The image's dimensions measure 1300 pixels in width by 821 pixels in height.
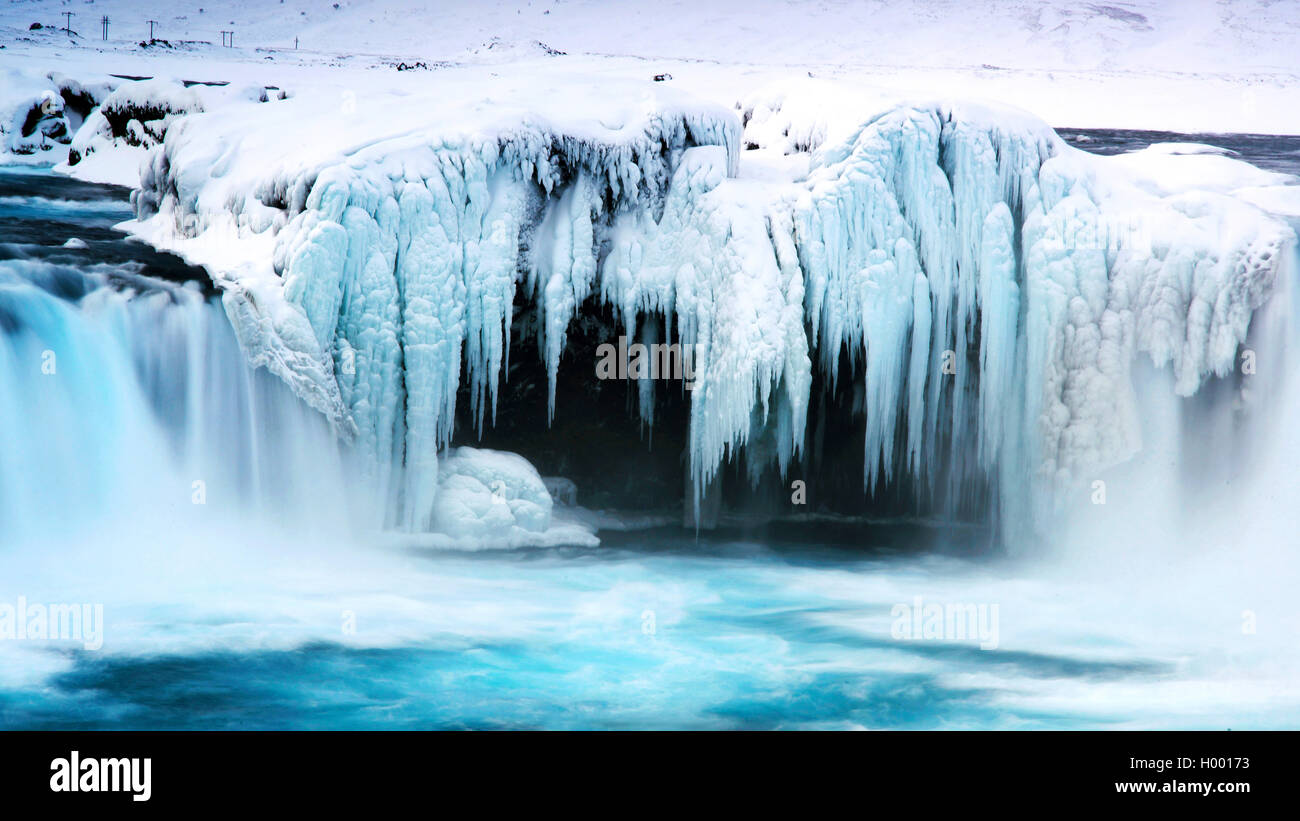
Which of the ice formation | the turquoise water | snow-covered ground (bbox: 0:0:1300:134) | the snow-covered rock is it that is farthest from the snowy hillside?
snow-covered ground (bbox: 0:0:1300:134)

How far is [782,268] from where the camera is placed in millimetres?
8828

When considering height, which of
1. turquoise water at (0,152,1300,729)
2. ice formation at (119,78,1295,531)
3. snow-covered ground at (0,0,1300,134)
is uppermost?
snow-covered ground at (0,0,1300,134)

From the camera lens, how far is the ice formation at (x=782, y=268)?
28.2ft

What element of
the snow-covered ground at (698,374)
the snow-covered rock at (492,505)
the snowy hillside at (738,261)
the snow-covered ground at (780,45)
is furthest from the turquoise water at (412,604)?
the snow-covered ground at (780,45)

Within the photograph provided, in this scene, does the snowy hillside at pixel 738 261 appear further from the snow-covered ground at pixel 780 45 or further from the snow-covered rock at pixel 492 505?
the snow-covered ground at pixel 780 45

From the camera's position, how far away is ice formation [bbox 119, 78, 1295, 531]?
→ 8.59 metres

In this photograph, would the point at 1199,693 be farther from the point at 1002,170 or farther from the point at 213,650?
the point at 213,650

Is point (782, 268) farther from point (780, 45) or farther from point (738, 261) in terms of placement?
point (780, 45)

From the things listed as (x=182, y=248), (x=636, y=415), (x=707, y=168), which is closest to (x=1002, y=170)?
(x=707, y=168)

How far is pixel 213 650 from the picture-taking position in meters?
7.20

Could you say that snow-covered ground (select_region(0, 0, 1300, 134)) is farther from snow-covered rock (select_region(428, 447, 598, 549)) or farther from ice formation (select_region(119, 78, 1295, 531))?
snow-covered rock (select_region(428, 447, 598, 549))

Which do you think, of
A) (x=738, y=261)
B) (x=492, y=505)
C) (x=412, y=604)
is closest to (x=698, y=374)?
(x=738, y=261)

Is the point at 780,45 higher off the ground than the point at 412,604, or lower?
higher

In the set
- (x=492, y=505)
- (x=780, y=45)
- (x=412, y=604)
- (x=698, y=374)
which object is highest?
(x=780, y=45)
